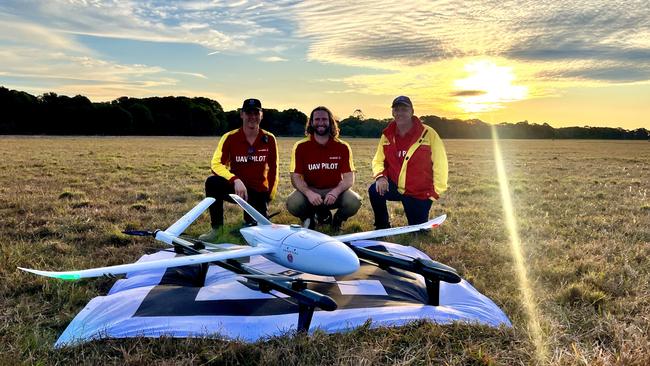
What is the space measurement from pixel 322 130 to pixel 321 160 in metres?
0.50

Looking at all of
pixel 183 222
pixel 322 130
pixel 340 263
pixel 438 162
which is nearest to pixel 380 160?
pixel 438 162

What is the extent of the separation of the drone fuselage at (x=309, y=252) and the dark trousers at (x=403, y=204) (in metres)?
3.23

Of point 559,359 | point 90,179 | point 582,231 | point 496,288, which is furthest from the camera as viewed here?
point 90,179

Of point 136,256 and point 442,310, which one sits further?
point 136,256

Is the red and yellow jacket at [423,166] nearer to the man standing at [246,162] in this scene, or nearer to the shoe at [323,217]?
the shoe at [323,217]

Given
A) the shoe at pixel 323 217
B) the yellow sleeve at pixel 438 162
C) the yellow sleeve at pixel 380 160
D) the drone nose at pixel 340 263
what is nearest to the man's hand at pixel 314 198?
the shoe at pixel 323 217

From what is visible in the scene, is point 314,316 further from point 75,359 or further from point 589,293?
point 589,293

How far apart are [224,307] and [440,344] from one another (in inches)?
77.8

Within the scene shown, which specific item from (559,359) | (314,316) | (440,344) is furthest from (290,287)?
(559,359)

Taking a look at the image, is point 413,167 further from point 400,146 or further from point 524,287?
point 524,287

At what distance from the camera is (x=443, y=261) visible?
6543 millimetres

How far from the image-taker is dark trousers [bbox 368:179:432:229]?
7.83 m

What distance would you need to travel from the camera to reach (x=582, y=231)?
8.50 m

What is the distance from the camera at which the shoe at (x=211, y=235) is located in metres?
7.36
